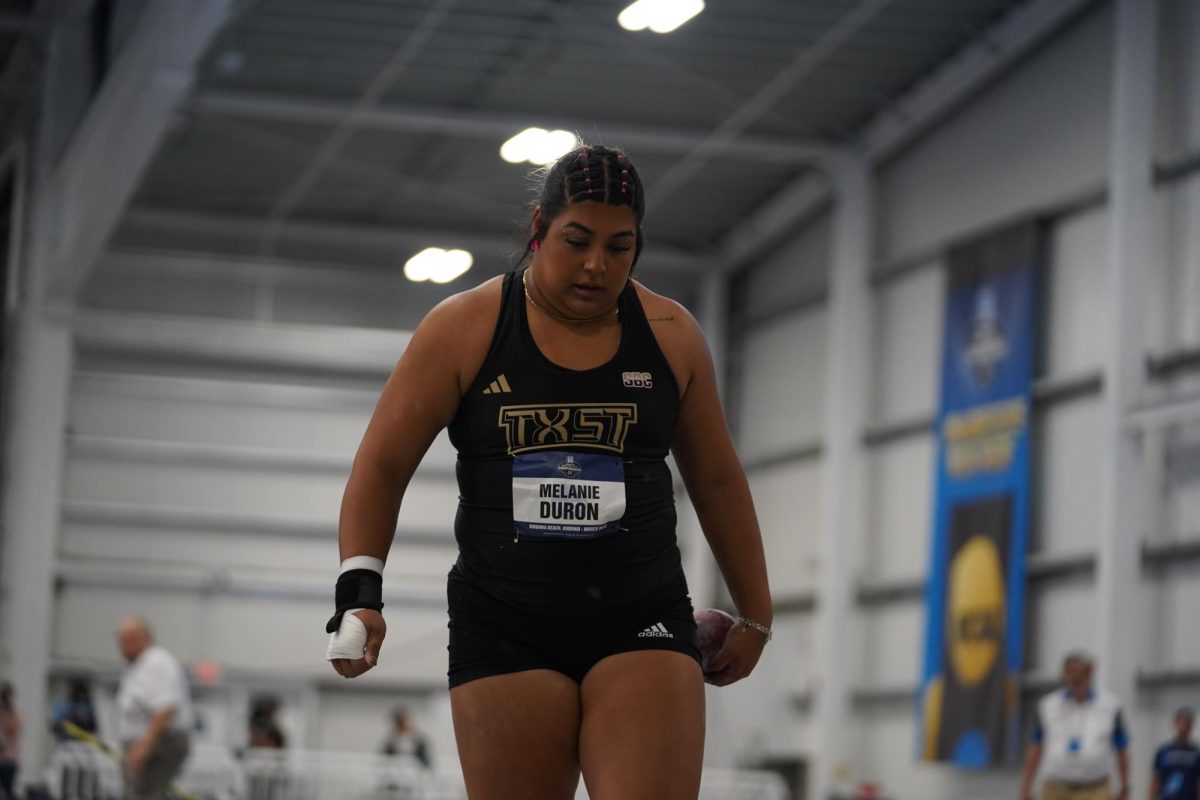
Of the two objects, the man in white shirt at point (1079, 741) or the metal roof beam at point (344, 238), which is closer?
the man in white shirt at point (1079, 741)

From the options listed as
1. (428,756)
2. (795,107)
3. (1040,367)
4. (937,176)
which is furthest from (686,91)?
(428,756)

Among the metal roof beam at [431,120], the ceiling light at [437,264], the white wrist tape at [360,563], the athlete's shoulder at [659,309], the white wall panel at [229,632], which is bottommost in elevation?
the white wrist tape at [360,563]

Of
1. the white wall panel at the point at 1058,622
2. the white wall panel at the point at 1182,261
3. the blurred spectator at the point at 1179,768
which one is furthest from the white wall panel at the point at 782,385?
the blurred spectator at the point at 1179,768

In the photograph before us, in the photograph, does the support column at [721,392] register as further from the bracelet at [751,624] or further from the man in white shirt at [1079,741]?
the bracelet at [751,624]

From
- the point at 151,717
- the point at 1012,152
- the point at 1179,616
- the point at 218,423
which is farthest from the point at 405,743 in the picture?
the point at 151,717

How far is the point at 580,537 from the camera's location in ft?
10.9

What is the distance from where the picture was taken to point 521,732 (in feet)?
10.9

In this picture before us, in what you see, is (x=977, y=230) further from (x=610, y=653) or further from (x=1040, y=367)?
(x=610, y=653)

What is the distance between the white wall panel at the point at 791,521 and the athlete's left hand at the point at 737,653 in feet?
51.8

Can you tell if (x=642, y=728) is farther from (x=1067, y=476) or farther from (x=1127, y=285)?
(x=1067, y=476)

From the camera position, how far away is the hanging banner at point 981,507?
15.3 metres

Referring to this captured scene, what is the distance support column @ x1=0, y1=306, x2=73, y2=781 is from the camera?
787 inches

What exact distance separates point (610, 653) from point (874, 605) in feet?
49.8

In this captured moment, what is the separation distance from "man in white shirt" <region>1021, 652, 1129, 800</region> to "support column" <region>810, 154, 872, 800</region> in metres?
6.15
